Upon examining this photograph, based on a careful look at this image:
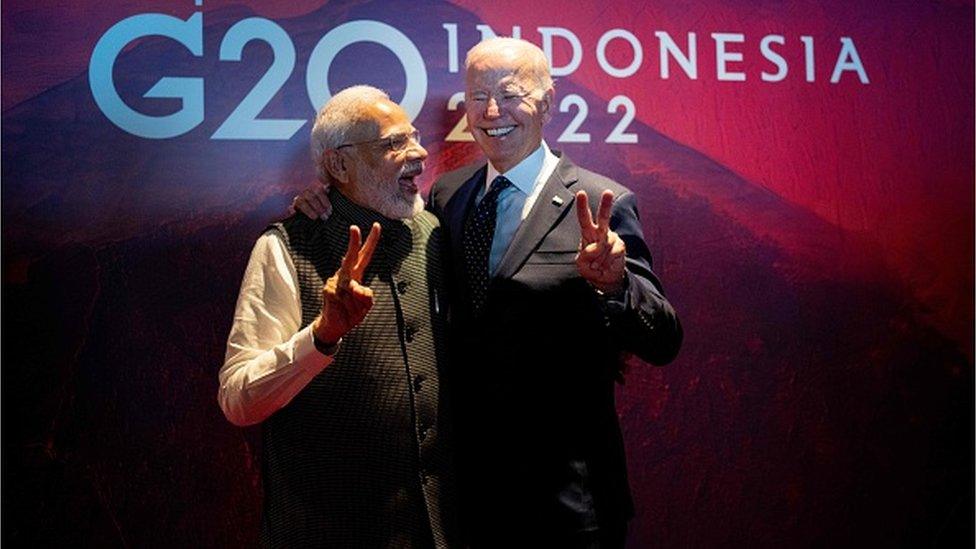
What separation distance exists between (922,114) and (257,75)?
2232 millimetres

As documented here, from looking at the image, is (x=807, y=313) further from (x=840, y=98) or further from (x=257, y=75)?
(x=257, y=75)

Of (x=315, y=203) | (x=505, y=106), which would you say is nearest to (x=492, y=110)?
(x=505, y=106)

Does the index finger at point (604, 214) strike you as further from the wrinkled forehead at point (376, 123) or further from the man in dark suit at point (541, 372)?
the wrinkled forehead at point (376, 123)

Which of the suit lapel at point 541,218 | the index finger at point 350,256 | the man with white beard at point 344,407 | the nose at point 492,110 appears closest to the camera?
the index finger at point 350,256

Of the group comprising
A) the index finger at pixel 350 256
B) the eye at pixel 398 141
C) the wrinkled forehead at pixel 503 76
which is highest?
the wrinkled forehead at pixel 503 76

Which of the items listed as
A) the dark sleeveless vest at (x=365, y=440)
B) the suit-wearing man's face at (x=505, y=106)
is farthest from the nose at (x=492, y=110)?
the dark sleeveless vest at (x=365, y=440)

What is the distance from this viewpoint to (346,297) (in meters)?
2.17

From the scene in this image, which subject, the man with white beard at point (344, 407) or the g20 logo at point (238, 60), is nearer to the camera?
the man with white beard at point (344, 407)

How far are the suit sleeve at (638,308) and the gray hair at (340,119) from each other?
65 cm

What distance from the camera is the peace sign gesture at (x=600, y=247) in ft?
7.33

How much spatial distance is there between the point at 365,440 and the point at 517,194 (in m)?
0.73

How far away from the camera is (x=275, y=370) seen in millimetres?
2299

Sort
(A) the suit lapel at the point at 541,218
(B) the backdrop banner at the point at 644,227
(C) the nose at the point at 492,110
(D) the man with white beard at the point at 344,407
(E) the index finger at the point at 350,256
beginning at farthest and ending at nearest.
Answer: (B) the backdrop banner at the point at 644,227 → (C) the nose at the point at 492,110 → (A) the suit lapel at the point at 541,218 → (D) the man with white beard at the point at 344,407 → (E) the index finger at the point at 350,256

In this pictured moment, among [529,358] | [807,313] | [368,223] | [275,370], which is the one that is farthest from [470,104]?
[807,313]
